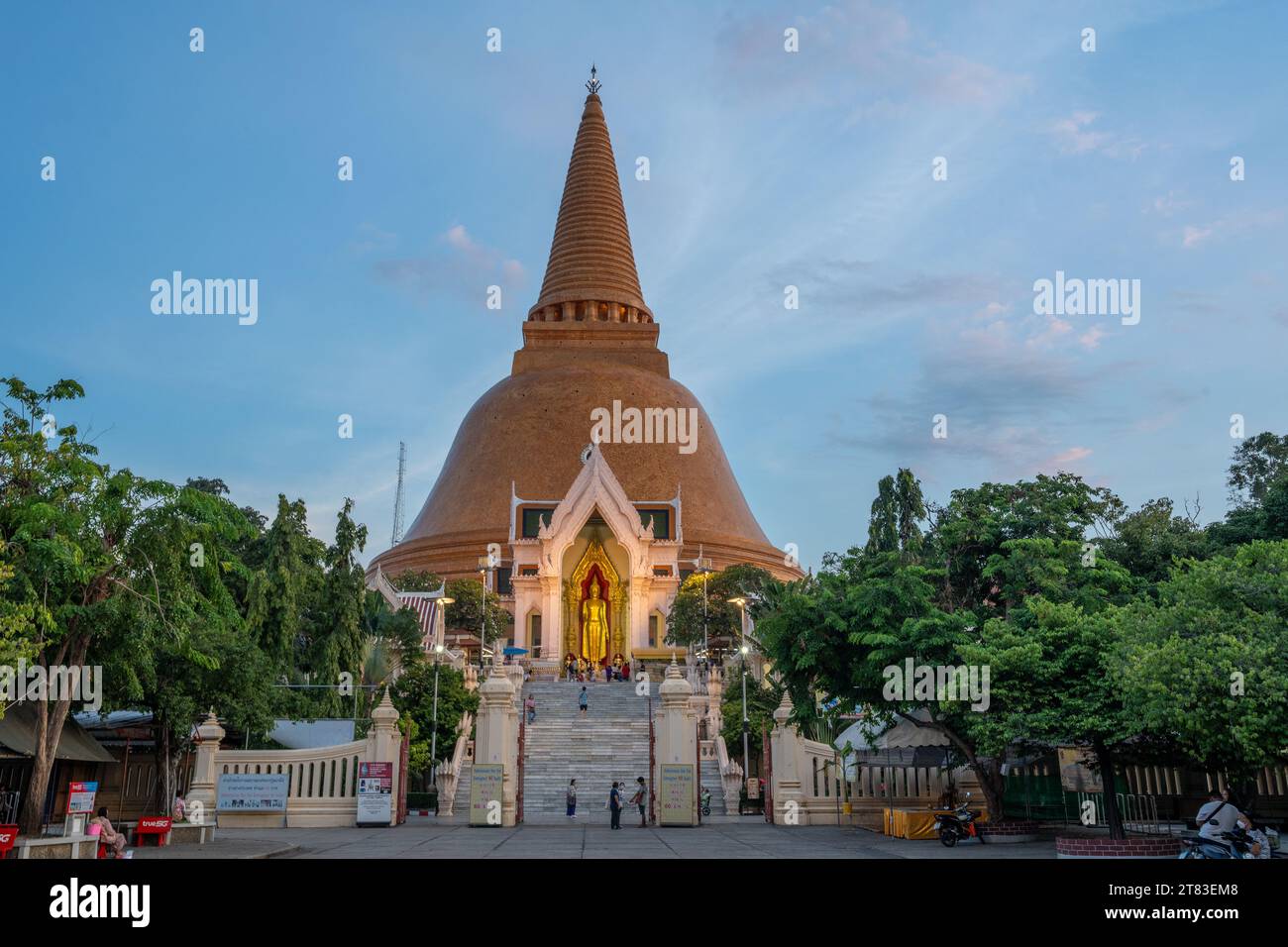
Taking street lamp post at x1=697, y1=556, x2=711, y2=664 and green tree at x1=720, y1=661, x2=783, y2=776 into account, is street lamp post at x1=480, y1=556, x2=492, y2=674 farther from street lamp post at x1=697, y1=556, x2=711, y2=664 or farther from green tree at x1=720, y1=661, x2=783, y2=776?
green tree at x1=720, y1=661, x2=783, y2=776

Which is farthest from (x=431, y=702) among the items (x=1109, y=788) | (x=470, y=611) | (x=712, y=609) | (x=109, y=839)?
(x=1109, y=788)

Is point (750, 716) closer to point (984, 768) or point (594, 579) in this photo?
point (984, 768)

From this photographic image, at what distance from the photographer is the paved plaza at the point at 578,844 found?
647 inches

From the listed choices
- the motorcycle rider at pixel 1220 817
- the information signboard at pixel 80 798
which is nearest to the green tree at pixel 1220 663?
the motorcycle rider at pixel 1220 817

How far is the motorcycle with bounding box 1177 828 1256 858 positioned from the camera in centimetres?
1223

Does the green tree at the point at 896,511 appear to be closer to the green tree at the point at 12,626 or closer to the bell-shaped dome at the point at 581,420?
the bell-shaped dome at the point at 581,420

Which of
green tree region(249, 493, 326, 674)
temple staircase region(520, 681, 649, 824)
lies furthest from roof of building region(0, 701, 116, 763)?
temple staircase region(520, 681, 649, 824)

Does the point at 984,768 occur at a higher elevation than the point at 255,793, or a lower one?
higher

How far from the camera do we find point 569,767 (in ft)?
90.1

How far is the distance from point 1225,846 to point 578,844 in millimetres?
10056

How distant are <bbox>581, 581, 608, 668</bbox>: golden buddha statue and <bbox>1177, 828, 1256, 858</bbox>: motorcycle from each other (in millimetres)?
34582

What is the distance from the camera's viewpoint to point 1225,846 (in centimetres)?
1223

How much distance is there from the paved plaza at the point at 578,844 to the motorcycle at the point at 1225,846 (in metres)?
2.95
